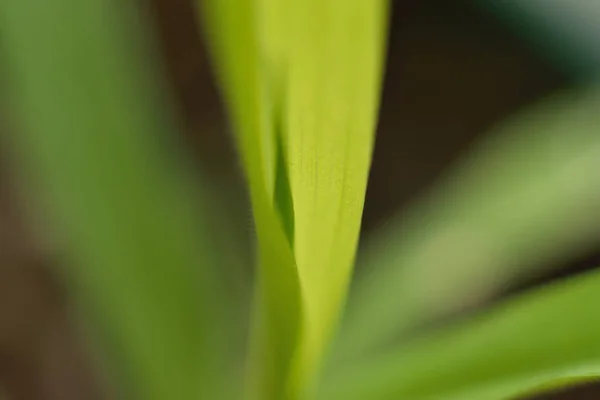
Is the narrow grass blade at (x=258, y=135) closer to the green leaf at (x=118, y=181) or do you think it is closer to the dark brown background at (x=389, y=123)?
the green leaf at (x=118, y=181)

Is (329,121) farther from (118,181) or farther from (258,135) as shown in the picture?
(118,181)

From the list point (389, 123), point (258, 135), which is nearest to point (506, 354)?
point (258, 135)

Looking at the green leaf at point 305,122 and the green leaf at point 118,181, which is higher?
the green leaf at point 118,181

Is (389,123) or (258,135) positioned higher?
(389,123)

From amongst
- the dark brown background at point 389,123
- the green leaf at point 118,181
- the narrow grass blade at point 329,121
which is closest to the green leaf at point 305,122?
the narrow grass blade at point 329,121

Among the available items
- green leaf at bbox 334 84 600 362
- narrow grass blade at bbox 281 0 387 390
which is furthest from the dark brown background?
narrow grass blade at bbox 281 0 387 390

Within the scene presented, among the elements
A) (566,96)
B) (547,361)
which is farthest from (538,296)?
(566,96)
